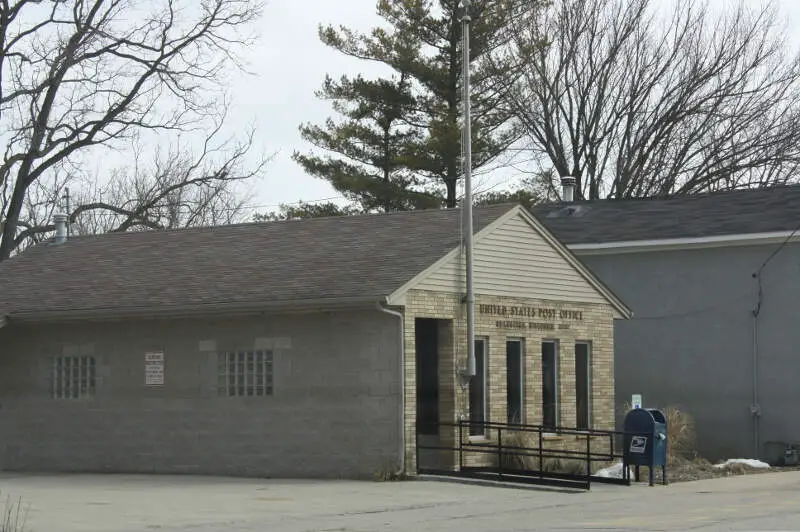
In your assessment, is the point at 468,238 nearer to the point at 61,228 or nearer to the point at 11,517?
the point at 11,517

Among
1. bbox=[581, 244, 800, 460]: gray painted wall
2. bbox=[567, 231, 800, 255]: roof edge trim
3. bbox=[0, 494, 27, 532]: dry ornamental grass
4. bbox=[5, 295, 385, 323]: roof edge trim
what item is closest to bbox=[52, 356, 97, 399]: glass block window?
bbox=[5, 295, 385, 323]: roof edge trim

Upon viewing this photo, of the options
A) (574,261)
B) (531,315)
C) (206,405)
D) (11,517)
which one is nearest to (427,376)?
(531,315)

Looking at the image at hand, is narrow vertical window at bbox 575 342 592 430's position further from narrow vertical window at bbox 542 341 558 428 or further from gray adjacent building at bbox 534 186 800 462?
gray adjacent building at bbox 534 186 800 462

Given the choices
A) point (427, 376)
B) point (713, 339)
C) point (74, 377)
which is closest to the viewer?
point (427, 376)

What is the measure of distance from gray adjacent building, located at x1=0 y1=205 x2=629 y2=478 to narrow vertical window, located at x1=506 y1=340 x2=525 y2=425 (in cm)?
3

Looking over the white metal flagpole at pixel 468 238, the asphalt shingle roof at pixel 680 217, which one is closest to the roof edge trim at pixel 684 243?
the asphalt shingle roof at pixel 680 217

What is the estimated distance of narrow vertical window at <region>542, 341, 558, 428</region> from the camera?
Answer: 27281 mm

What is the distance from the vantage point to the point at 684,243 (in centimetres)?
3253

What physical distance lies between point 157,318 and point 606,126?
27796 mm

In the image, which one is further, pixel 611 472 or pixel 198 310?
pixel 198 310

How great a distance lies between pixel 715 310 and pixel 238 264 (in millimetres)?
11369

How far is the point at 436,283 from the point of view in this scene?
24.4 m

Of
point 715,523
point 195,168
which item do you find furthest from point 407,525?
point 195,168

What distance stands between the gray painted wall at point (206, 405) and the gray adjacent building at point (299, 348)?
0.09 ft
